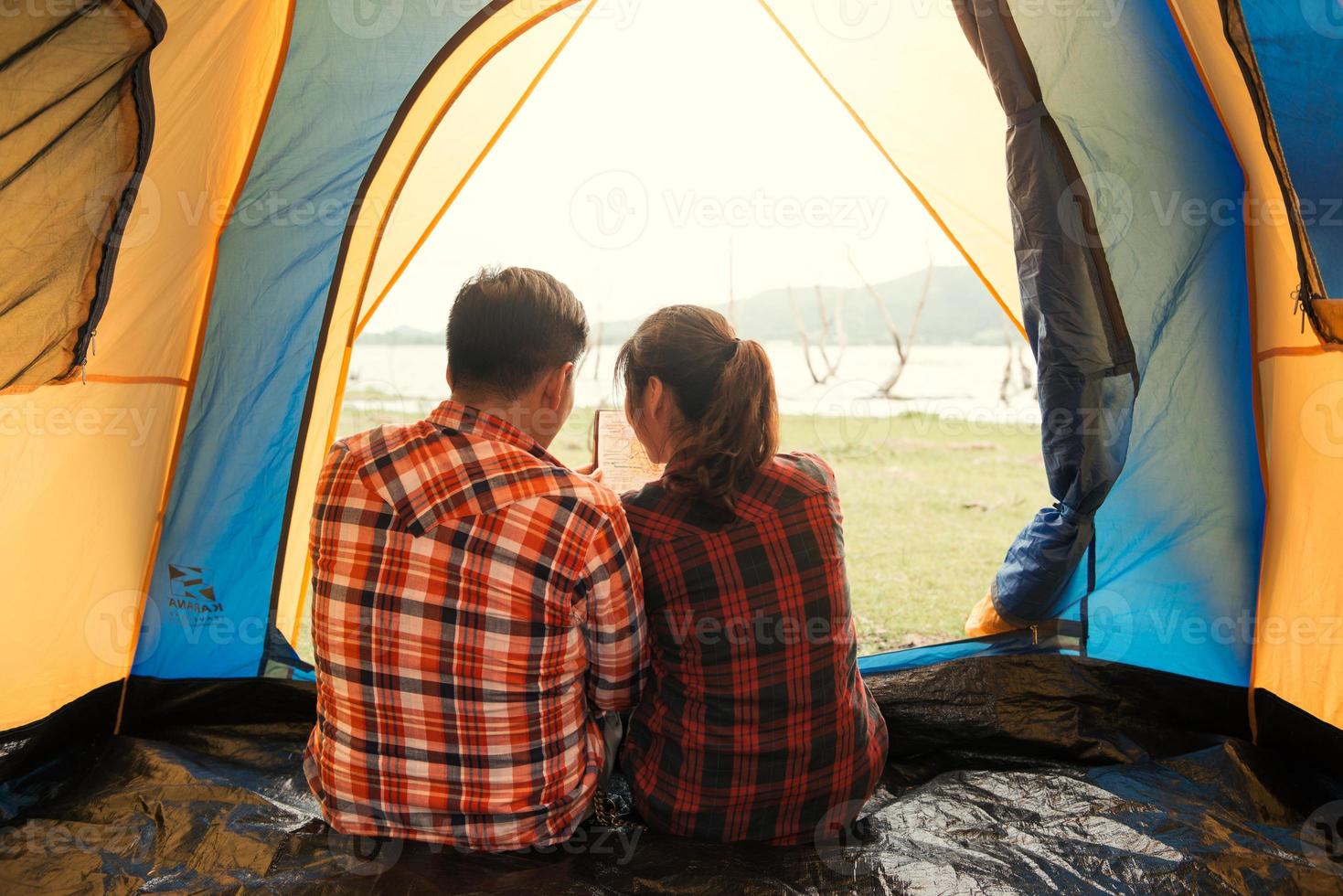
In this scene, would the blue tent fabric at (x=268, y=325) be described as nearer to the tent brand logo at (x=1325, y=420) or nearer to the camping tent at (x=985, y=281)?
the camping tent at (x=985, y=281)

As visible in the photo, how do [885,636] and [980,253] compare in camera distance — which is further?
[885,636]

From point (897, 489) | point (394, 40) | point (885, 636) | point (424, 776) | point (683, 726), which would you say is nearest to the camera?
point (424, 776)

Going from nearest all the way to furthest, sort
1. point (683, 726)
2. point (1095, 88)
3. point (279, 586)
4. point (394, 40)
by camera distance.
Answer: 1. point (683, 726)
2. point (1095, 88)
3. point (394, 40)
4. point (279, 586)

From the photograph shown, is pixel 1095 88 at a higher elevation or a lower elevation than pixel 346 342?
higher

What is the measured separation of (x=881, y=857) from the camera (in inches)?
62.5

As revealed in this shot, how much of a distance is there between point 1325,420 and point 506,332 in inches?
67.7

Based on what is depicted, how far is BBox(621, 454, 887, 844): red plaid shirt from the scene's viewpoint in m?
1.44

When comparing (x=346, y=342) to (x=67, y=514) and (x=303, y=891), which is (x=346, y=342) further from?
(x=303, y=891)

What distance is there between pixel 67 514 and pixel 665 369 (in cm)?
144

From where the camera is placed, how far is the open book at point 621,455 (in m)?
2.06

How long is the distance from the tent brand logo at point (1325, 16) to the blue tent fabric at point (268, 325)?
172 centimetres

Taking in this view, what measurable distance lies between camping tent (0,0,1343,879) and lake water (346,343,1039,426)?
4930 mm

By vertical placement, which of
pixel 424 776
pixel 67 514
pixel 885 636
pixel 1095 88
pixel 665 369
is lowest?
pixel 885 636

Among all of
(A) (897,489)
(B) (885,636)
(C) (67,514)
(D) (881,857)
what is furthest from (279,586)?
(A) (897,489)
